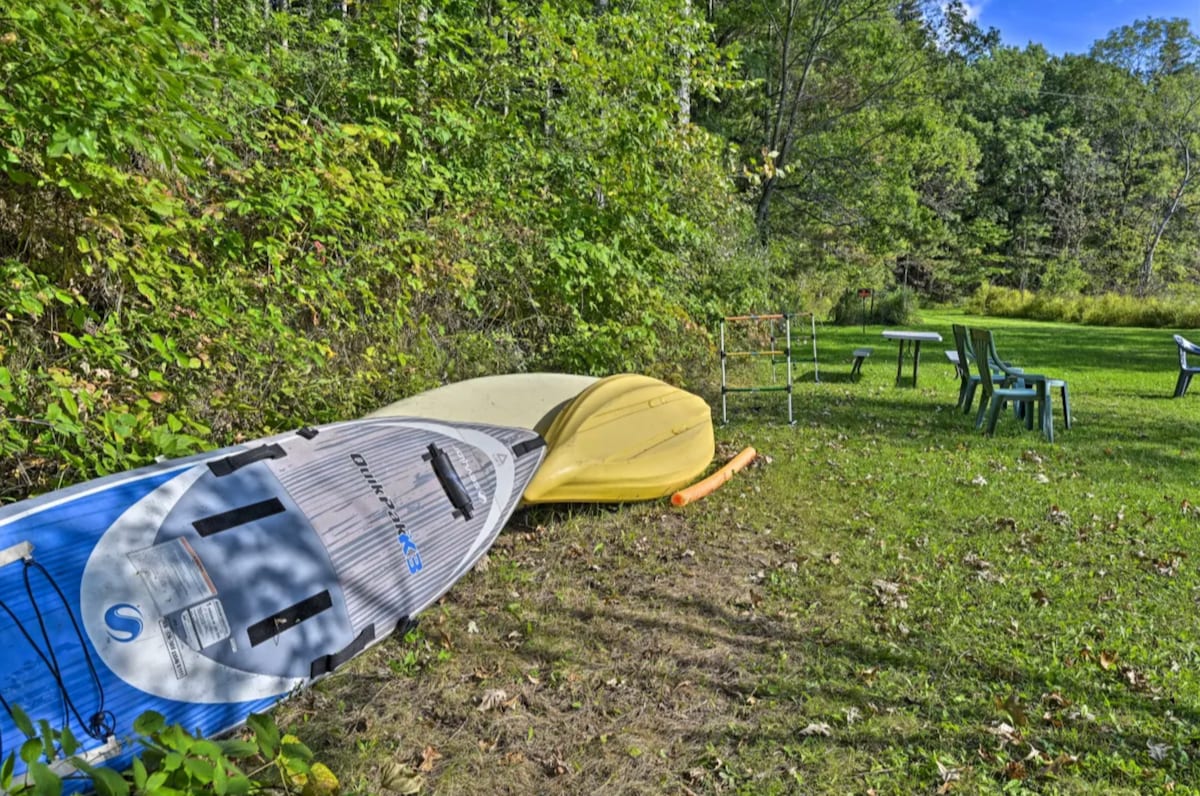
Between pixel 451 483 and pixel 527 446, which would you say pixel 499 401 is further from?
pixel 451 483

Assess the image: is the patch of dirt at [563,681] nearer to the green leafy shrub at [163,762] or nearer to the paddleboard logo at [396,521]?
the paddleboard logo at [396,521]

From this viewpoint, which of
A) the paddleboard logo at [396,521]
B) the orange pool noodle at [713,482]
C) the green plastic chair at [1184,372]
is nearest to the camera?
the paddleboard logo at [396,521]

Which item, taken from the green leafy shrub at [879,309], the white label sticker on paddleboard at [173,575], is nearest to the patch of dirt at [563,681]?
the white label sticker on paddleboard at [173,575]

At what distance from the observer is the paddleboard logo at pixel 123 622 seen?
2.54 metres

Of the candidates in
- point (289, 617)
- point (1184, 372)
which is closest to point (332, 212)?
point (289, 617)

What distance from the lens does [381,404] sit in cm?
→ 544

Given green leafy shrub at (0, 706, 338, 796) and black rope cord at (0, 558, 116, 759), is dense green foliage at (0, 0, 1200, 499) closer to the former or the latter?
black rope cord at (0, 558, 116, 759)

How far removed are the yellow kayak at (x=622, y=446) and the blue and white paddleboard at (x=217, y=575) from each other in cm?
97

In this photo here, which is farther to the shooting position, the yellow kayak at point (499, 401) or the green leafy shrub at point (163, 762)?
the yellow kayak at point (499, 401)

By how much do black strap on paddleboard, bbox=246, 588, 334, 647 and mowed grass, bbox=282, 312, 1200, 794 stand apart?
327mm

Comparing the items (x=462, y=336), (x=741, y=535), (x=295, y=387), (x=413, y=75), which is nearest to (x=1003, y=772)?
(x=741, y=535)

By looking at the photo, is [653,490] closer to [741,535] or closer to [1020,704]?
[741,535]

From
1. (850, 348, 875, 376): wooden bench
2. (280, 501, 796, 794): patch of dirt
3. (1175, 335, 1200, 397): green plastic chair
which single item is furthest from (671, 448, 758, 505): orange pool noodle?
(1175, 335, 1200, 397): green plastic chair

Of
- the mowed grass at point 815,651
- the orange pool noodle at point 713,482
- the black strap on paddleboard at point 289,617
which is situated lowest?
the mowed grass at point 815,651
